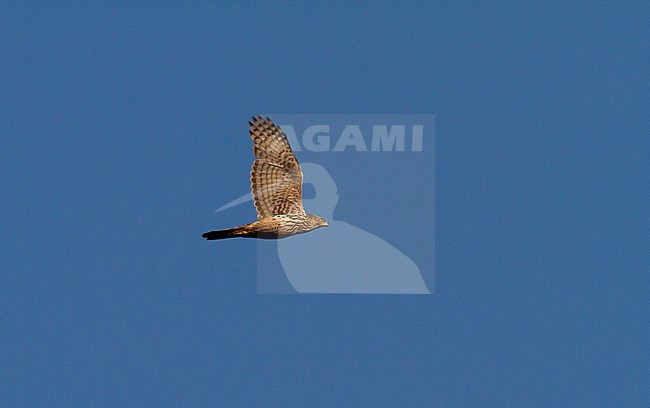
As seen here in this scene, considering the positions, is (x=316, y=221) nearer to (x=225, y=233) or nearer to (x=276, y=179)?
(x=276, y=179)

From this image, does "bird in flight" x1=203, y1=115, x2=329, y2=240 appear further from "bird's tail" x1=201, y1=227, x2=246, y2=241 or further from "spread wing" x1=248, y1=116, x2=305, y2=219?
"bird's tail" x1=201, y1=227, x2=246, y2=241

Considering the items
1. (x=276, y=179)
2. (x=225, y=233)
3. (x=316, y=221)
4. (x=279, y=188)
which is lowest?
(x=225, y=233)

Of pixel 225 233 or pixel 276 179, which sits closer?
pixel 225 233

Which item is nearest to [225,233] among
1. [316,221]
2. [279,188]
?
[279,188]

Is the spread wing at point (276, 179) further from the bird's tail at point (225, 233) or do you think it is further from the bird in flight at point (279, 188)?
the bird's tail at point (225, 233)

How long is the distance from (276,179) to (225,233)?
1.35 m

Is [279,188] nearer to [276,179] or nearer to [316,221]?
[276,179]

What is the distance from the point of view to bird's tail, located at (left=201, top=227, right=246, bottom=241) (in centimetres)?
1755

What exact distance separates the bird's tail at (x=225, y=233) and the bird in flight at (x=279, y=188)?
518 mm

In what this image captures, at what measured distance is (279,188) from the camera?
18453 millimetres

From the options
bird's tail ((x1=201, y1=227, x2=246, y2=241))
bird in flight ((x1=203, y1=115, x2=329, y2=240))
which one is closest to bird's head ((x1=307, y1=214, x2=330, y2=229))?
bird in flight ((x1=203, y1=115, x2=329, y2=240))

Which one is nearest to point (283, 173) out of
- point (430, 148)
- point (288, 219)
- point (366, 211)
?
point (288, 219)

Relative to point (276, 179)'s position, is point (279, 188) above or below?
below

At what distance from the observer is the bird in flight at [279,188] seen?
60.3 feet
